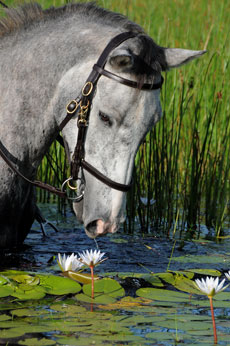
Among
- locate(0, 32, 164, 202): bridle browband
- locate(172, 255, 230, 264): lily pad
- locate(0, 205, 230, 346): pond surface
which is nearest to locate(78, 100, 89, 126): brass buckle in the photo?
locate(0, 32, 164, 202): bridle browband

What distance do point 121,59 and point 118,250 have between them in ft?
6.14

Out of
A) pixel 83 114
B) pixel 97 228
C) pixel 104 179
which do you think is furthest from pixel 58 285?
pixel 83 114

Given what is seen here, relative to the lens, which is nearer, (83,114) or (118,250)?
(83,114)

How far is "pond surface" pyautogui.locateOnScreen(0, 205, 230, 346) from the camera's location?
2.71 meters

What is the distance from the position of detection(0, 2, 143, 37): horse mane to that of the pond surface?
4.62 feet

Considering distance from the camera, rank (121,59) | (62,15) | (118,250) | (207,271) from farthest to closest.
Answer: (118,250), (207,271), (62,15), (121,59)

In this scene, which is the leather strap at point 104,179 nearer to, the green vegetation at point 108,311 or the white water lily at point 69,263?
the white water lily at point 69,263

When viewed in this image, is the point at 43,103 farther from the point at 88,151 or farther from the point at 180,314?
the point at 180,314

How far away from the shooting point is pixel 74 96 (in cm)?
328

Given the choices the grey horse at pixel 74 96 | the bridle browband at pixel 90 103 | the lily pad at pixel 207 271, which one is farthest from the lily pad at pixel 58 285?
the lily pad at pixel 207 271

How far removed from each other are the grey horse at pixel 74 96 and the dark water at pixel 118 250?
327mm

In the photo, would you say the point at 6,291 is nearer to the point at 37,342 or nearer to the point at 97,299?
the point at 97,299

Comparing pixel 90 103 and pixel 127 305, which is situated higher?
pixel 90 103

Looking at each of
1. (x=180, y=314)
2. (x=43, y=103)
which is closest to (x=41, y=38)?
(x=43, y=103)
